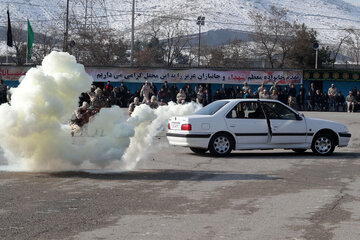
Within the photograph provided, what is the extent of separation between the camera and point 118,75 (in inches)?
1795

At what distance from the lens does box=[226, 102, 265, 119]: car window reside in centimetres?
1591

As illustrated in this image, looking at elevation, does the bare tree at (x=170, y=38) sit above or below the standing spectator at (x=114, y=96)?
above

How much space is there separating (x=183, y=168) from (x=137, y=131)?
4.09 ft

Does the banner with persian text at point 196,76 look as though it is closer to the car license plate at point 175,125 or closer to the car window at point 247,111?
the car license plate at point 175,125

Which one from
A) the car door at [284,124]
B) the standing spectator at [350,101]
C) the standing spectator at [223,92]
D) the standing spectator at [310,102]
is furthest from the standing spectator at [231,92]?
the car door at [284,124]

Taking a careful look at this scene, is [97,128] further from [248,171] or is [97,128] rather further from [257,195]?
[257,195]

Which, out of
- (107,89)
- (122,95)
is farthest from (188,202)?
(122,95)

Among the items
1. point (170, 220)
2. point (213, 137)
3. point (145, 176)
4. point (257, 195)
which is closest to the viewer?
point (170, 220)

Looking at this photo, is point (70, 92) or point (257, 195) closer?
point (257, 195)

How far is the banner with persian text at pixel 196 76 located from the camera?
149ft

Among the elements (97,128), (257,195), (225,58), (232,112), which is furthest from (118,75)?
(225,58)

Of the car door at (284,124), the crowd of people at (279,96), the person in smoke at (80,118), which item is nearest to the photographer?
the car door at (284,124)

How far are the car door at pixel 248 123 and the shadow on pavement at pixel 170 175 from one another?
3209 mm

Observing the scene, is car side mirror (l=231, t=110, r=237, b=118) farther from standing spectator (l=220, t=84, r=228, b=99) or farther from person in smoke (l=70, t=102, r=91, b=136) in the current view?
standing spectator (l=220, t=84, r=228, b=99)
